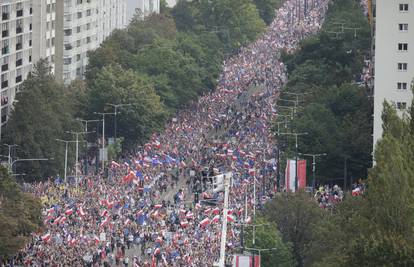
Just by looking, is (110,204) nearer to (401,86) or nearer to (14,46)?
(401,86)

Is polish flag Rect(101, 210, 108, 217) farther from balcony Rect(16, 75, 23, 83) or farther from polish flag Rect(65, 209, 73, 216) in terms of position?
balcony Rect(16, 75, 23, 83)

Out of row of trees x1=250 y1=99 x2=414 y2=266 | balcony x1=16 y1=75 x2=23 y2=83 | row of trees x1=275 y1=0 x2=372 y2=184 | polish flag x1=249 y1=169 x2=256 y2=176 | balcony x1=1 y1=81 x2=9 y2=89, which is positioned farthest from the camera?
balcony x1=16 y1=75 x2=23 y2=83

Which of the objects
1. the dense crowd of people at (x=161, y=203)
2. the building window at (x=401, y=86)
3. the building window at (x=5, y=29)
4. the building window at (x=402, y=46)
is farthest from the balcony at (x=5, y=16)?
the building window at (x=401, y=86)

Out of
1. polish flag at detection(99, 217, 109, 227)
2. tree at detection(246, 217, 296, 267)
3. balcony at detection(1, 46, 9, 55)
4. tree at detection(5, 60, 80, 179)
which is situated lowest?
tree at detection(246, 217, 296, 267)

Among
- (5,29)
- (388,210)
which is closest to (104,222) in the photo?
(5,29)

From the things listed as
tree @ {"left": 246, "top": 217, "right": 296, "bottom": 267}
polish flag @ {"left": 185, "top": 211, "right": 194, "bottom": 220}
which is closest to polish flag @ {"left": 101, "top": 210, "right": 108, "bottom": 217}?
polish flag @ {"left": 185, "top": 211, "right": 194, "bottom": 220}

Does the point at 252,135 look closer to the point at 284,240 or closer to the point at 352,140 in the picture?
the point at 352,140

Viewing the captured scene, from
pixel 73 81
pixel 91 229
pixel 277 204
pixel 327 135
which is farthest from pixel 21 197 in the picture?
pixel 73 81
